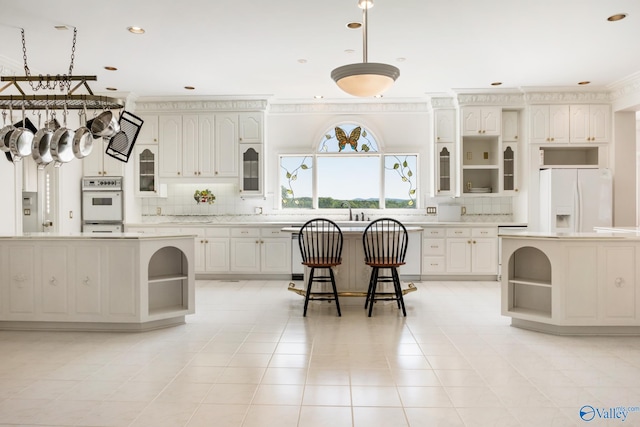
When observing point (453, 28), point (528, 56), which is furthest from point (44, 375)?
point (528, 56)

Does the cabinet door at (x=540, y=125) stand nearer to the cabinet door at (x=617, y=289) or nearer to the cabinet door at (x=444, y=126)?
the cabinet door at (x=444, y=126)

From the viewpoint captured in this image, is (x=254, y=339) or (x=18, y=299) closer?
(x=254, y=339)

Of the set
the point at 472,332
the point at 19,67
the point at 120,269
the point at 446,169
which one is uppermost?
the point at 19,67

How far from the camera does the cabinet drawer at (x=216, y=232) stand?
22.6ft

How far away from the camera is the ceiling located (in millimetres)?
3857

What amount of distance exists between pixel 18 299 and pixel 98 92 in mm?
Answer: 3675

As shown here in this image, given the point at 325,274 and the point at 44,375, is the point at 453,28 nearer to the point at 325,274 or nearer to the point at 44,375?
the point at 325,274

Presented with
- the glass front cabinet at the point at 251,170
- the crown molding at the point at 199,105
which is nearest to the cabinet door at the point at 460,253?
the glass front cabinet at the point at 251,170

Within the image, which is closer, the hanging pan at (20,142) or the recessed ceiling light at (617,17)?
the hanging pan at (20,142)

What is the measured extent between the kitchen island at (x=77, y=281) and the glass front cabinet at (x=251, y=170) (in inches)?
118

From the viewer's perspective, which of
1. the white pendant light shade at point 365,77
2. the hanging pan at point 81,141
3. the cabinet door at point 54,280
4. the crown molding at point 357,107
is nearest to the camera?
the white pendant light shade at point 365,77

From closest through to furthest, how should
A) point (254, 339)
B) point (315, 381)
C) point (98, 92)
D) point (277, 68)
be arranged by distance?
point (315, 381), point (254, 339), point (277, 68), point (98, 92)

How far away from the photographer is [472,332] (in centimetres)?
409

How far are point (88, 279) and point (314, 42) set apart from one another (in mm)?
3160
